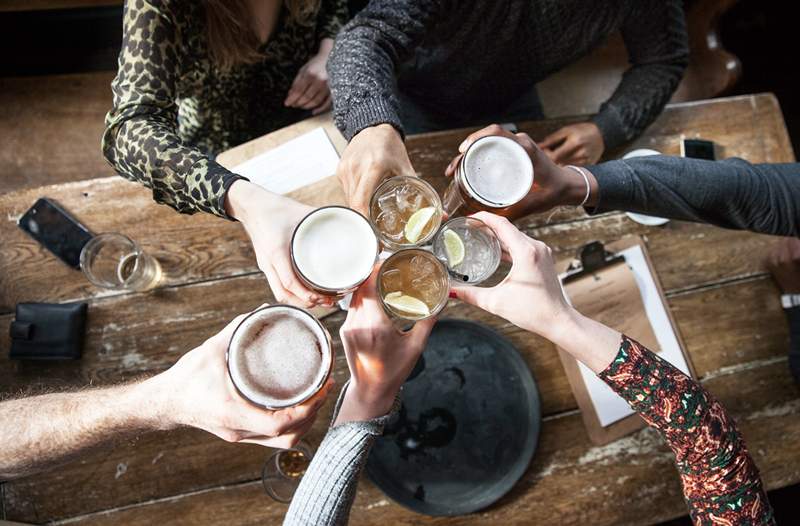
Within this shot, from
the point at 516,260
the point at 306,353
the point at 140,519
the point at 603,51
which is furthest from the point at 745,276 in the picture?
the point at 140,519

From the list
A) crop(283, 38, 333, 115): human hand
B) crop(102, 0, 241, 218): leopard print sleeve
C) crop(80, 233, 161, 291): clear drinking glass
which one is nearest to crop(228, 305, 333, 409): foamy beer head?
crop(102, 0, 241, 218): leopard print sleeve

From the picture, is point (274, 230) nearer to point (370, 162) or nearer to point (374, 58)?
point (370, 162)

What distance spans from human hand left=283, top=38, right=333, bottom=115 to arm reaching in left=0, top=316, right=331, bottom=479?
1.27m

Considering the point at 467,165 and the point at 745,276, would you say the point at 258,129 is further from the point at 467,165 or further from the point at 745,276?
the point at 745,276

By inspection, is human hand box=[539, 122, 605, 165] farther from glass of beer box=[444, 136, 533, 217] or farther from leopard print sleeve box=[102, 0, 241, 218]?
leopard print sleeve box=[102, 0, 241, 218]

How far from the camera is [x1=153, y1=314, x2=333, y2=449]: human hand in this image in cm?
107

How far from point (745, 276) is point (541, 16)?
4.14ft

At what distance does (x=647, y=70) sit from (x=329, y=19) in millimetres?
1347

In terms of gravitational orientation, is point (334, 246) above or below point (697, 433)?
above

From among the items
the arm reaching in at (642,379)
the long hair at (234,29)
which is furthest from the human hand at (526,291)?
the long hair at (234,29)

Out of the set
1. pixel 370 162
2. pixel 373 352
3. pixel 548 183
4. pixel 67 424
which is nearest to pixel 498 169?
pixel 548 183

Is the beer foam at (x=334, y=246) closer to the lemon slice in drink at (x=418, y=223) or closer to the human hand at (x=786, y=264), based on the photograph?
the lemon slice in drink at (x=418, y=223)

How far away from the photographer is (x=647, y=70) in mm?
1991

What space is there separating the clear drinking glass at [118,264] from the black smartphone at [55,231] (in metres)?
0.05
